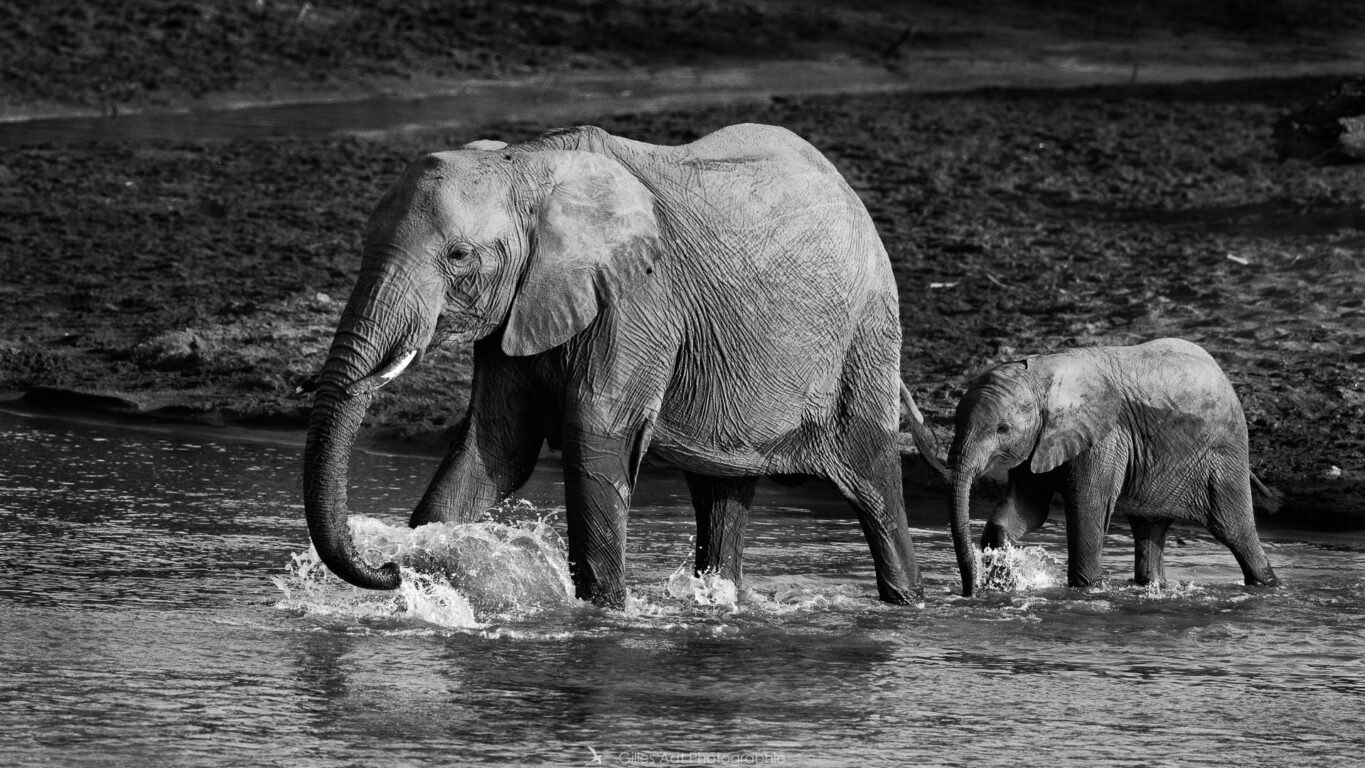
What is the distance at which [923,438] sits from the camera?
30.0ft

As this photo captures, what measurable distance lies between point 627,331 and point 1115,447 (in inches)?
113

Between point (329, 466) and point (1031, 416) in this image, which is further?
point (1031, 416)

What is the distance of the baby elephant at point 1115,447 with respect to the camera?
9.40 m

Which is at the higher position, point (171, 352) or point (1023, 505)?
point (171, 352)

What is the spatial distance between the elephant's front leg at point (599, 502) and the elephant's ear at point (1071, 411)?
2329mm

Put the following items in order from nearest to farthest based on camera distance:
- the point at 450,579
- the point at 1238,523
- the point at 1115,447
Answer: the point at 450,579 → the point at 1115,447 → the point at 1238,523

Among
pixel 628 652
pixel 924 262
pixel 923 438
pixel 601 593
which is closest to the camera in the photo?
pixel 628 652

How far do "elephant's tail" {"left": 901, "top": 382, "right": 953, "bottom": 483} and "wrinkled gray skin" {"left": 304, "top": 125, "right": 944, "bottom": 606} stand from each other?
1.29 ft

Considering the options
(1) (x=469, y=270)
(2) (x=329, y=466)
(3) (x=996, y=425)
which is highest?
(1) (x=469, y=270)

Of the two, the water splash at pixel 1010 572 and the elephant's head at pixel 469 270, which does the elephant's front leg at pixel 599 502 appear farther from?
the water splash at pixel 1010 572

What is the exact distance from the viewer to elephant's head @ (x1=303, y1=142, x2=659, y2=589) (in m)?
7.14

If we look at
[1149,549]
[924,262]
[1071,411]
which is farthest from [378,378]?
[924,262]

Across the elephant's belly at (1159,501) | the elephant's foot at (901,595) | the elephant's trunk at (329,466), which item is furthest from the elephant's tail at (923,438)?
the elephant's trunk at (329,466)

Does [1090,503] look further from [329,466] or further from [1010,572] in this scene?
[329,466]
